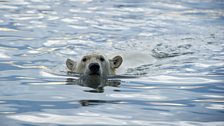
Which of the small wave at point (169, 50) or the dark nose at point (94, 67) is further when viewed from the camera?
the small wave at point (169, 50)

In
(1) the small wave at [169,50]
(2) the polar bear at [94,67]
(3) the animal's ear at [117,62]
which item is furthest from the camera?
(1) the small wave at [169,50]

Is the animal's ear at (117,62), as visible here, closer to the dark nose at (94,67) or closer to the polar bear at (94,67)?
the polar bear at (94,67)

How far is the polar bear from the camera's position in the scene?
1078 centimetres

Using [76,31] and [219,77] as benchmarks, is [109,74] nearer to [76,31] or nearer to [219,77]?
[219,77]

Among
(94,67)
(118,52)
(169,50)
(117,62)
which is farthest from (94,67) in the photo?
(169,50)

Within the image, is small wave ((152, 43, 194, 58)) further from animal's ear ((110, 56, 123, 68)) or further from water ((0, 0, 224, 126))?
animal's ear ((110, 56, 123, 68))

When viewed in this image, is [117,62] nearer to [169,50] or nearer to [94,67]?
[94,67]

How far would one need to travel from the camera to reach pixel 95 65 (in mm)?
10797

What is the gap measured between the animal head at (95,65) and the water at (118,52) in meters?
0.41

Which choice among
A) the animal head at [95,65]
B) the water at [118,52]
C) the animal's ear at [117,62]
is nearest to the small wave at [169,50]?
the water at [118,52]

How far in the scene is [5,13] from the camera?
20.7m

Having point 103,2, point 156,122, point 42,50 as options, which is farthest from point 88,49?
point 103,2

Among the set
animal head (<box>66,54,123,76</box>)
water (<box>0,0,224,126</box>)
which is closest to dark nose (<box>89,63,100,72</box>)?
animal head (<box>66,54,123,76</box>)

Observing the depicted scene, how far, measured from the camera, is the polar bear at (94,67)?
35.4 feet
